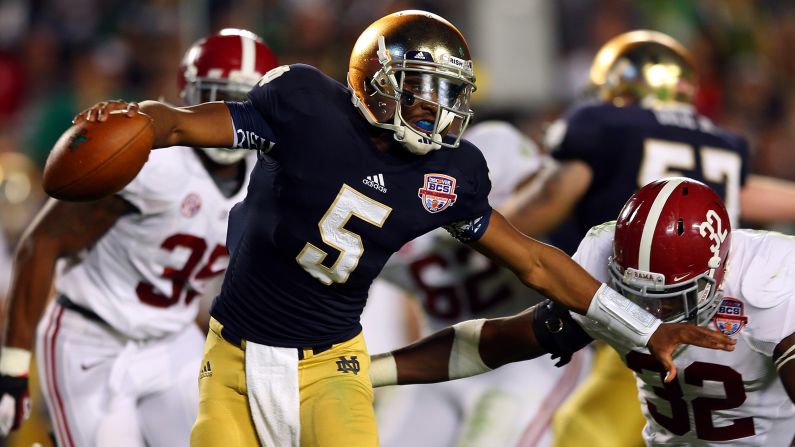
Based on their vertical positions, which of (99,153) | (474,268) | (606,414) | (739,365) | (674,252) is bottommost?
(606,414)

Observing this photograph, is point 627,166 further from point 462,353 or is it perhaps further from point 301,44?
point 301,44

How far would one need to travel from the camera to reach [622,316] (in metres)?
3.27

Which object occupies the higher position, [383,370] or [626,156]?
[626,156]

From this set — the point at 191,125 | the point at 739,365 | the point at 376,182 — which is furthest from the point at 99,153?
the point at 739,365

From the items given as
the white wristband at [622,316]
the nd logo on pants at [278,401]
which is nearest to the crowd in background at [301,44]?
the white wristband at [622,316]

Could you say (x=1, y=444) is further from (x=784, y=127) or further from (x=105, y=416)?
(x=784, y=127)

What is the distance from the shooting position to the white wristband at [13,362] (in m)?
3.97

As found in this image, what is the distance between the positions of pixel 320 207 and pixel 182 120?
43cm

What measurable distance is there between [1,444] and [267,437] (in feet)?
12.2

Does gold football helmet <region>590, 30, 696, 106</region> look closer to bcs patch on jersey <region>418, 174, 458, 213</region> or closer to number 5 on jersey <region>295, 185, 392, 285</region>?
bcs patch on jersey <region>418, 174, 458, 213</region>

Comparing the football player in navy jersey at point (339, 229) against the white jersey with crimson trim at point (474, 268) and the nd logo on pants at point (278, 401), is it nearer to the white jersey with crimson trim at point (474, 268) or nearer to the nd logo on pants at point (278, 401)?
the nd logo on pants at point (278, 401)

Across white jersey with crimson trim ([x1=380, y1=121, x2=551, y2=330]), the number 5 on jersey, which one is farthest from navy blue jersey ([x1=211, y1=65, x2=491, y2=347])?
white jersey with crimson trim ([x1=380, y1=121, x2=551, y2=330])

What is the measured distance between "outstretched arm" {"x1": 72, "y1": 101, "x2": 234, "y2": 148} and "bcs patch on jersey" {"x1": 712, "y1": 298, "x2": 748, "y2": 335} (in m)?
1.39

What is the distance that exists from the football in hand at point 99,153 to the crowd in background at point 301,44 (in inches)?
229
